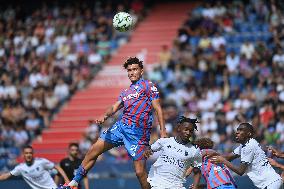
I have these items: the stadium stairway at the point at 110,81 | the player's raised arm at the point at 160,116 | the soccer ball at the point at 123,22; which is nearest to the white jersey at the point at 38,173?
the soccer ball at the point at 123,22

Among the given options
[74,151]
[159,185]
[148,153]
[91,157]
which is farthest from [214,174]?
[74,151]

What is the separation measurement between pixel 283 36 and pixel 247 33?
1.52 m

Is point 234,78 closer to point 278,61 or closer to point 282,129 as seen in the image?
point 278,61

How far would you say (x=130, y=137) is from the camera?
35.1 feet

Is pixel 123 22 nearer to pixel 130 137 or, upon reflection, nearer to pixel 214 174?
pixel 130 137

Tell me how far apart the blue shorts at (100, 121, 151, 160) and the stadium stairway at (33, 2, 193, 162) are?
35.9ft

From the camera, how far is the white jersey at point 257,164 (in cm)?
1007

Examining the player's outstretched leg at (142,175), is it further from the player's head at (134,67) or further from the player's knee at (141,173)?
the player's head at (134,67)

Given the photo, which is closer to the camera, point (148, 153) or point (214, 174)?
point (148, 153)

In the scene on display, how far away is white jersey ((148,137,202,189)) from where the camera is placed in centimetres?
992

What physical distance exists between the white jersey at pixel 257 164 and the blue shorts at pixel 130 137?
4.71 feet

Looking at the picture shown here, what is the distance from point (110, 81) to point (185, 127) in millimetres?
14388

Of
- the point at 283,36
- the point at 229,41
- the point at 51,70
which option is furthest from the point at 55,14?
the point at 283,36

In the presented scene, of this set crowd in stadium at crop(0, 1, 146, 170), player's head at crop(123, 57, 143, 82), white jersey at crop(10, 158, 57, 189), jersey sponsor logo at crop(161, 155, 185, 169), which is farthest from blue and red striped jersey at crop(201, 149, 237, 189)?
crowd in stadium at crop(0, 1, 146, 170)
